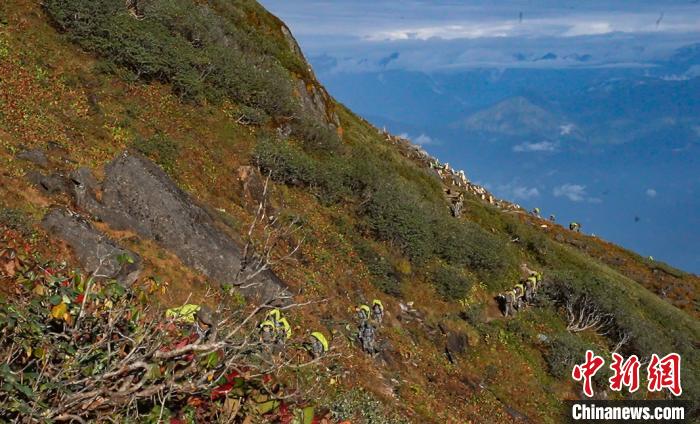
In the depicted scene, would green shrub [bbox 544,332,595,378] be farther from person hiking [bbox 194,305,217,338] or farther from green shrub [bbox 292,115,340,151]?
person hiking [bbox 194,305,217,338]

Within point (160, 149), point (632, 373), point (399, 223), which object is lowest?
point (632, 373)

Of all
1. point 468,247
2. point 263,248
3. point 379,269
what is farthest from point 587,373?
point 263,248

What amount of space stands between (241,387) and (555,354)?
80.7 feet

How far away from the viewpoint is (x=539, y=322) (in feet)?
99.7

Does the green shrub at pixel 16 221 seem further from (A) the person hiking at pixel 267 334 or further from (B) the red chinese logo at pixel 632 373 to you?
(B) the red chinese logo at pixel 632 373

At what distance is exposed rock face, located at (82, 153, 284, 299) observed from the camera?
1747 centimetres

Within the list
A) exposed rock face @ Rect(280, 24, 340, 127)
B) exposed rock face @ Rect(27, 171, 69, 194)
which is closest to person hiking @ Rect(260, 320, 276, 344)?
exposed rock face @ Rect(27, 171, 69, 194)

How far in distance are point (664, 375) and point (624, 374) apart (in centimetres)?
363

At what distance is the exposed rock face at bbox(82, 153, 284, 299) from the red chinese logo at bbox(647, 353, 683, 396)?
2169 cm

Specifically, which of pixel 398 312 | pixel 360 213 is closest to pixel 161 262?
pixel 398 312

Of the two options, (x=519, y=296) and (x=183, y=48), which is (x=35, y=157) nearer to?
(x=183, y=48)

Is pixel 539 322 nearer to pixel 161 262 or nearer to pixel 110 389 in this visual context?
pixel 161 262

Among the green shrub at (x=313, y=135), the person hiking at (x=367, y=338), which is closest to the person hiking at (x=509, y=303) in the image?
the person hiking at (x=367, y=338)

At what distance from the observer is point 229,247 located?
62.7 ft
